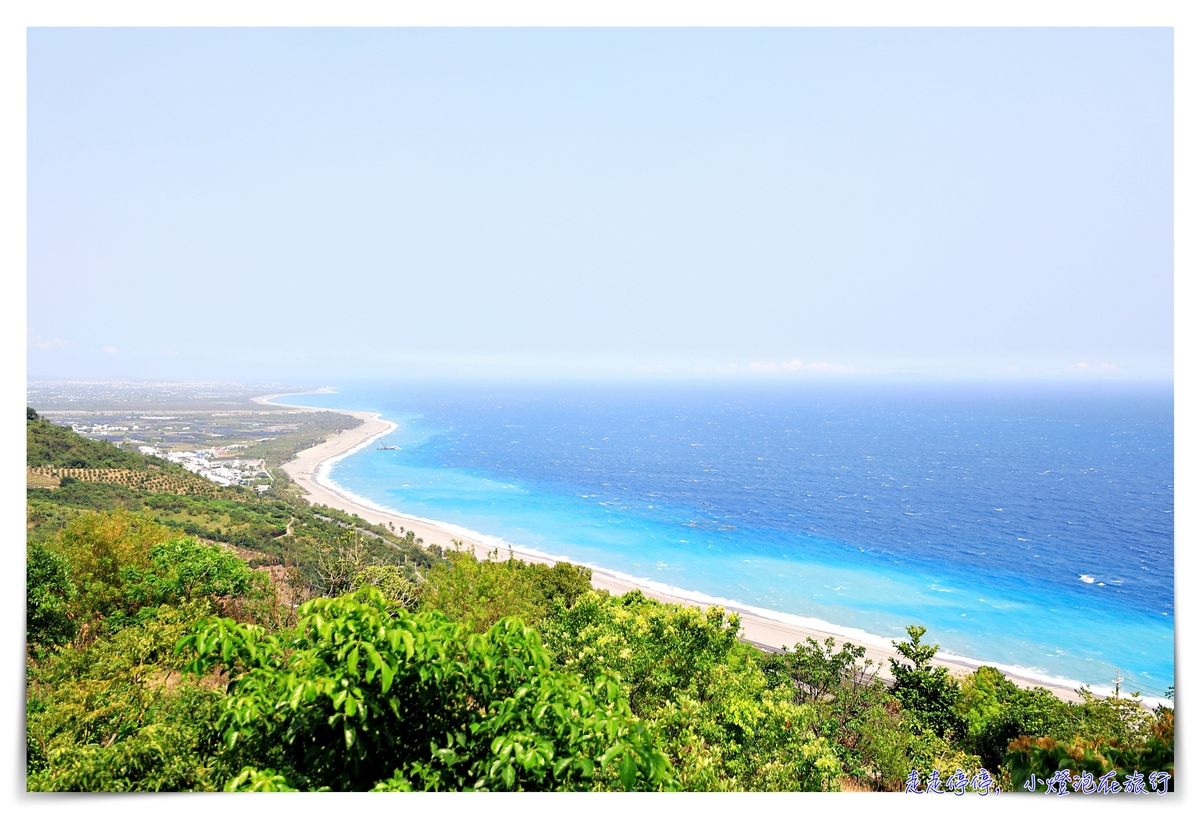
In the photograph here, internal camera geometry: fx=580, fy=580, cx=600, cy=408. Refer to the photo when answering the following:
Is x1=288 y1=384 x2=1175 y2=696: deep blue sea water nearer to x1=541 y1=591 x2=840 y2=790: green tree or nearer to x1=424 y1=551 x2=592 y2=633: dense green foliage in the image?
x1=541 y1=591 x2=840 y2=790: green tree

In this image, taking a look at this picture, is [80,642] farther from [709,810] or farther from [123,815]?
[709,810]

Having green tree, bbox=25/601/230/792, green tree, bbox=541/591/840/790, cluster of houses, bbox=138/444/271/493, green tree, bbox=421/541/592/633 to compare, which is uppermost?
green tree, bbox=25/601/230/792

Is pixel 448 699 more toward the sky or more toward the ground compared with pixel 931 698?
more toward the sky

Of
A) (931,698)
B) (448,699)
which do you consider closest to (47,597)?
(448,699)

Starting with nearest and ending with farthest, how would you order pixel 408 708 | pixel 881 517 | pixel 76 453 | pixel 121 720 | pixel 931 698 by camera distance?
pixel 408 708, pixel 121 720, pixel 931 698, pixel 76 453, pixel 881 517

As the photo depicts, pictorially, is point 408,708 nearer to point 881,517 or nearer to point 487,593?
point 487,593

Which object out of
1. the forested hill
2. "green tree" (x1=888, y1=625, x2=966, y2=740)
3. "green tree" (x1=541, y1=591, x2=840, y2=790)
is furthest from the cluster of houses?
"green tree" (x1=888, y1=625, x2=966, y2=740)
